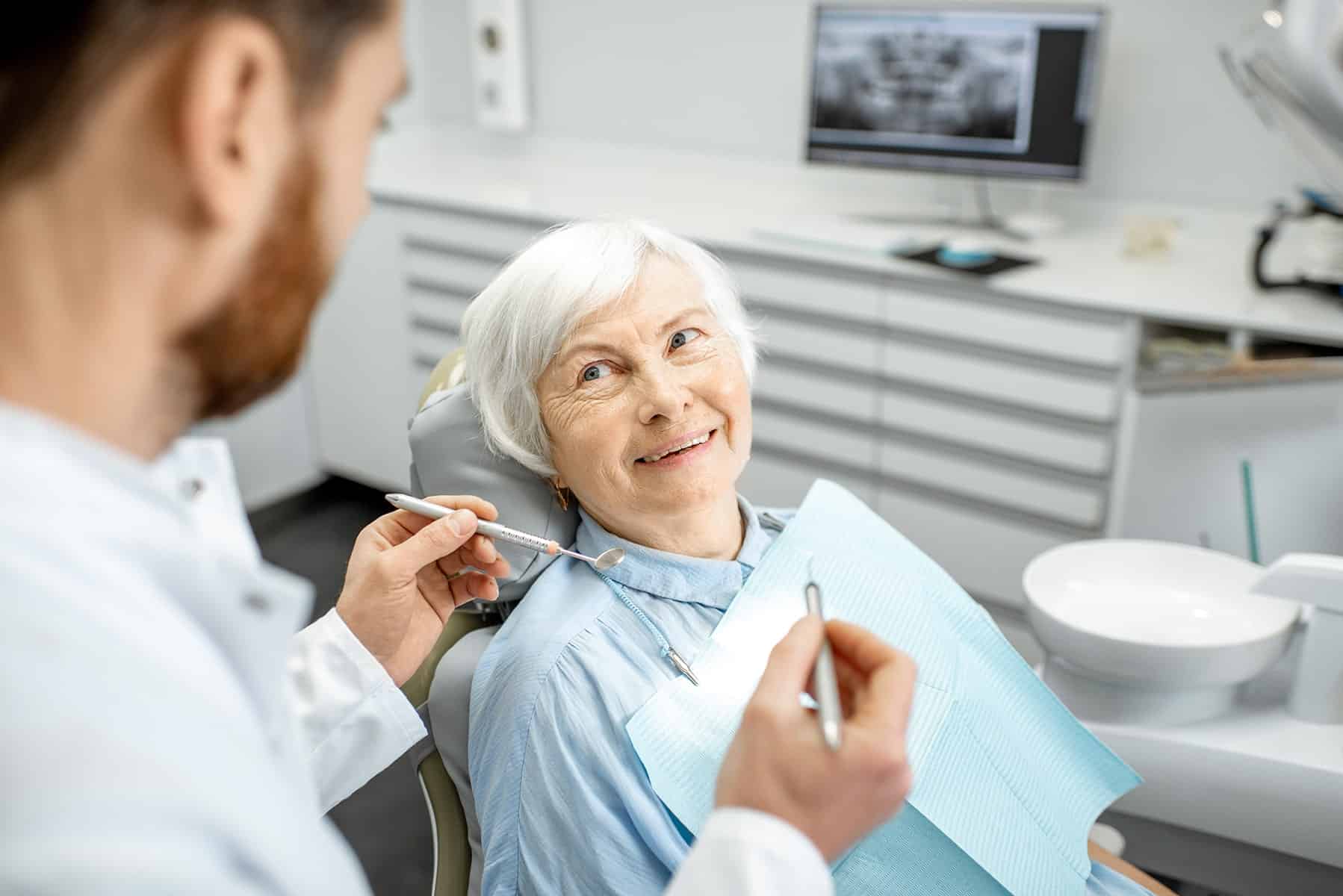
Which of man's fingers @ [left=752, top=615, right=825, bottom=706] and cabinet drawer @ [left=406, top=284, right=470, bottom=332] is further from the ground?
man's fingers @ [left=752, top=615, right=825, bottom=706]

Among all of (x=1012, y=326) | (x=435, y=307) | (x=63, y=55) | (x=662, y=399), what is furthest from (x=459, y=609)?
(x=435, y=307)

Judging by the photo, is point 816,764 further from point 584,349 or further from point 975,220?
point 975,220

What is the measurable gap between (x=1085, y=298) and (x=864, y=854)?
157cm

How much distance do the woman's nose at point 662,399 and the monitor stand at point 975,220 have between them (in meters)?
1.88

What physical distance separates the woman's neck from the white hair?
127 mm

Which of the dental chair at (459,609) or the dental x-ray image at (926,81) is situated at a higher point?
the dental x-ray image at (926,81)

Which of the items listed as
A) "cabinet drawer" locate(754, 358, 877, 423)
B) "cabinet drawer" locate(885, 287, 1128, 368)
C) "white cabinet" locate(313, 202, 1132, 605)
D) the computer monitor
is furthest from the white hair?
the computer monitor

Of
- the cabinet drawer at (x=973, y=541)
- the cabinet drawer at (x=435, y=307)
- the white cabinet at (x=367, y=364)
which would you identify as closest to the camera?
the cabinet drawer at (x=973, y=541)

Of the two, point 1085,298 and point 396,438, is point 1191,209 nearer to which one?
point 1085,298

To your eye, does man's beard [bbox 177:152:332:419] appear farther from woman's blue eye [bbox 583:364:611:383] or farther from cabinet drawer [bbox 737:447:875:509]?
cabinet drawer [bbox 737:447:875:509]

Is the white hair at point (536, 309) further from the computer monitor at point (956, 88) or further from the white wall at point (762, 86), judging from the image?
the computer monitor at point (956, 88)

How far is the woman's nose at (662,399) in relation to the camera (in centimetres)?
139

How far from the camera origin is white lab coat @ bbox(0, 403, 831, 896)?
49 cm

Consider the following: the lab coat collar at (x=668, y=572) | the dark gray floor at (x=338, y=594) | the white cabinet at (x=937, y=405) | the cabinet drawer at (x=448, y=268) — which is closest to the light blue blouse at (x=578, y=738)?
the lab coat collar at (x=668, y=572)
